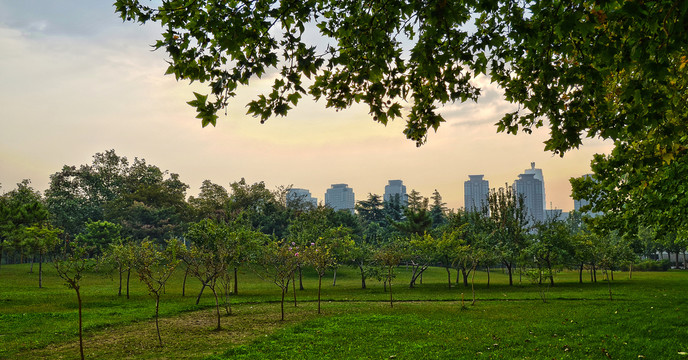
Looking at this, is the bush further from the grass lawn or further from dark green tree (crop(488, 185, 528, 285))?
the grass lawn

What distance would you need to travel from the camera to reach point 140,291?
29984 mm

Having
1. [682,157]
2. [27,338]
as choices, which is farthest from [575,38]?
[27,338]

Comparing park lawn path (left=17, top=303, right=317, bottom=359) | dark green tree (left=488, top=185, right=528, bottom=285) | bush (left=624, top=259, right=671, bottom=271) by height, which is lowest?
bush (left=624, top=259, right=671, bottom=271)

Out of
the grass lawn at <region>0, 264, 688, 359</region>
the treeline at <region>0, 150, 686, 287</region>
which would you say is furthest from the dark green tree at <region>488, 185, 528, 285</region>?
the grass lawn at <region>0, 264, 688, 359</region>

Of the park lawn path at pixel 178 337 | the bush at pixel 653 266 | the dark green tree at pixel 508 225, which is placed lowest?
the bush at pixel 653 266

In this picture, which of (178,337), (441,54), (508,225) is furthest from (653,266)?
(441,54)

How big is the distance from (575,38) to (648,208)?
6352 mm

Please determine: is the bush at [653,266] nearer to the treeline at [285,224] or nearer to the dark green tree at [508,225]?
the treeline at [285,224]

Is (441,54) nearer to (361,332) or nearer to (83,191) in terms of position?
(361,332)

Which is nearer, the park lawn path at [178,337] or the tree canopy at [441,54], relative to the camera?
the tree canopy at [441,54]

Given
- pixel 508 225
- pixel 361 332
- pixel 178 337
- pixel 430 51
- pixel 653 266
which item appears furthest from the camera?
pixel 653 266

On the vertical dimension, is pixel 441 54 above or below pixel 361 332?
above

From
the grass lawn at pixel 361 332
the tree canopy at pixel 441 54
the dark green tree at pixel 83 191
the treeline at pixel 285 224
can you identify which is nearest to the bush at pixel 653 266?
the treeline at pixel 285 224

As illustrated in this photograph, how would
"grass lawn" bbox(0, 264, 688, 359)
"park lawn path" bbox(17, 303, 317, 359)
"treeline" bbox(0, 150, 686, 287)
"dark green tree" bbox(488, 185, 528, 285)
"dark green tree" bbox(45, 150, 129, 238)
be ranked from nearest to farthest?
"grass lawn" bbox(0, 264, 688, 359), "park lawn path" bbox(17, 303, 317, 359), "treeline" bbox(0, 150, 686, 287), "dark green tree" bbox(488, 185, 528, 285), "dark green tree" bbox(45, 150, 129, 238)
